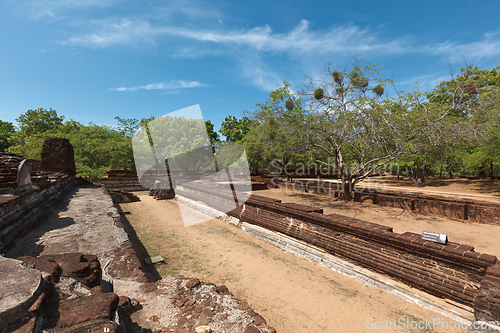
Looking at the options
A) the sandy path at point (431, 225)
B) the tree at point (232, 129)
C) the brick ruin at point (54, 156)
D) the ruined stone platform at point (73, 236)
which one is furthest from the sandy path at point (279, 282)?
the tree at point (232, 129)

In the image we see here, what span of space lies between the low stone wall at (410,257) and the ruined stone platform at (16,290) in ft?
13.8

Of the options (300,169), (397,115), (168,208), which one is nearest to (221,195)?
(168,208)

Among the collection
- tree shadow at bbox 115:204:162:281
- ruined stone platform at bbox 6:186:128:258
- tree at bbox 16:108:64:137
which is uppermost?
tree at bbox 16:108:64:137

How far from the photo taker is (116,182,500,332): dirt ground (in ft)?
9.00

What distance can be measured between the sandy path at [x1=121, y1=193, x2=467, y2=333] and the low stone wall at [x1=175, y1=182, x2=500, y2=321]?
15.1 inches

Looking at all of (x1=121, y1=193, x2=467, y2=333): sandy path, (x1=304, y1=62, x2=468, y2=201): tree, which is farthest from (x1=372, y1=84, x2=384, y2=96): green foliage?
(x1=121, y1=193, x2=467, y2=333): sandy path

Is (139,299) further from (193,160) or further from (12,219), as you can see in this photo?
(193,160)

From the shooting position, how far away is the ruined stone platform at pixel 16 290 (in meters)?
1.19

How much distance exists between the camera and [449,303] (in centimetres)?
284

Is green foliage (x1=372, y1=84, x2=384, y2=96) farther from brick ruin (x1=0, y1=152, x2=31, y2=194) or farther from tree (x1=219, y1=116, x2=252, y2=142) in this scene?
tree (x1=219, y1=116, x2=252, y2=142)

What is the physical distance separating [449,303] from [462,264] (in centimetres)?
54

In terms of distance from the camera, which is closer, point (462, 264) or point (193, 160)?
point (462, 264)

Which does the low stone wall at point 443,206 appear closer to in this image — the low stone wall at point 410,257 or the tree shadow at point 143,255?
the low stone wall at point 410,257

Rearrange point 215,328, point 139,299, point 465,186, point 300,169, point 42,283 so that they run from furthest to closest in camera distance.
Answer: point 300,169 → point 465,186 → point 139,299 → point 215,328 → point 42,283
